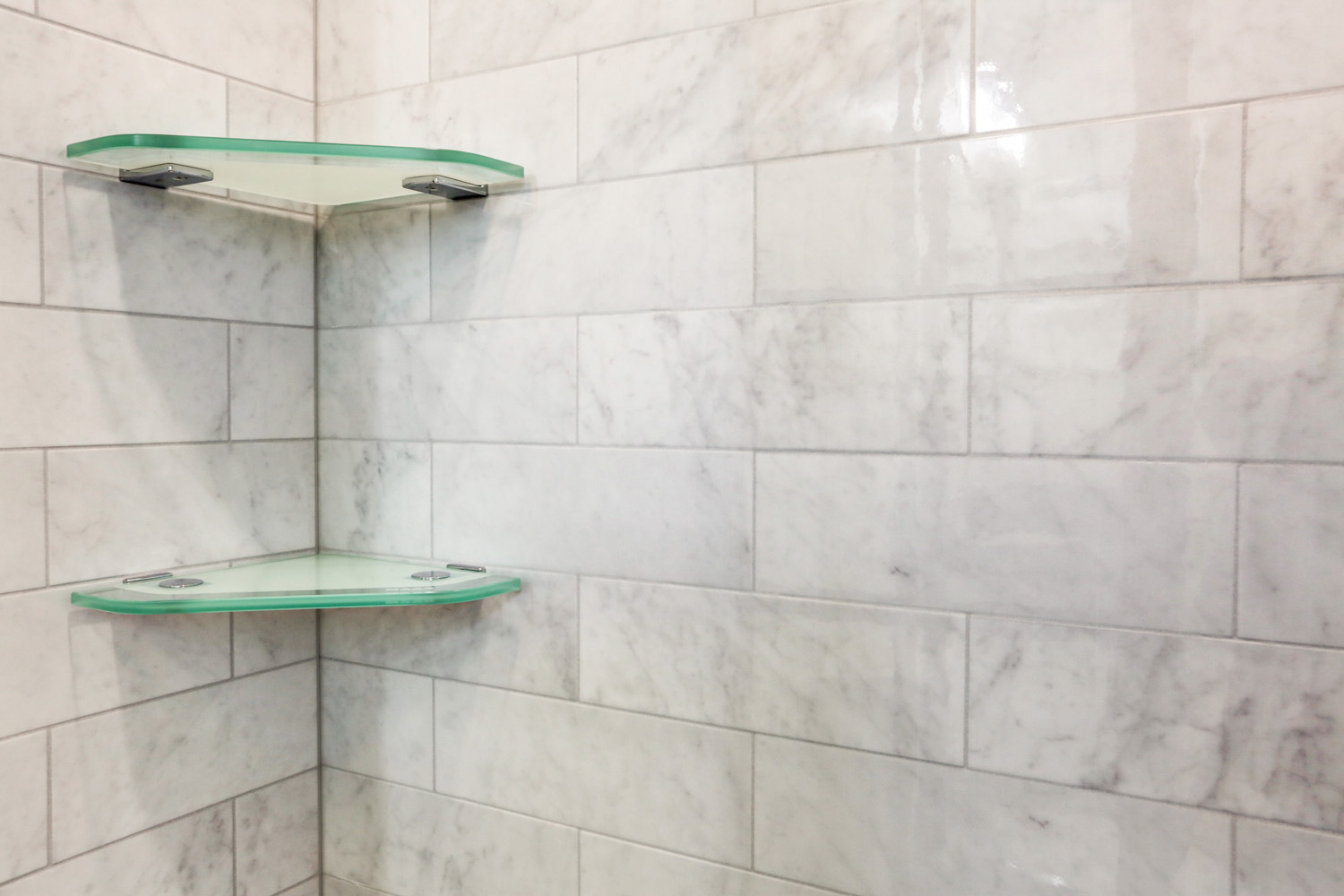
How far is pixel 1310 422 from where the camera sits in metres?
0.86

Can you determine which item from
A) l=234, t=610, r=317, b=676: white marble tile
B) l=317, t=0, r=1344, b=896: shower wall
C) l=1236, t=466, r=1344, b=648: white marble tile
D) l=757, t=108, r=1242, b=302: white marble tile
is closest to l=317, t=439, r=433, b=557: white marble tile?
l=317, t=0, r=1344, b=896: shower wall

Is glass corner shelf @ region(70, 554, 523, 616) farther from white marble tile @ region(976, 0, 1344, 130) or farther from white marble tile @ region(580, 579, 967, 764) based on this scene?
white marble tile @ region(976, 0, 1344, 130)

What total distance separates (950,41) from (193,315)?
1.05 meters

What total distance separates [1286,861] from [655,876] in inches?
27.7

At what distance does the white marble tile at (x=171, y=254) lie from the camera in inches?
45.2

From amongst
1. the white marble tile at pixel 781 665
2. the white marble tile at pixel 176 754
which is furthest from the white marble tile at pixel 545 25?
the white marble tile at pixel 176 754

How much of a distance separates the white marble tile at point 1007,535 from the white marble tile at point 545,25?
1.84ft

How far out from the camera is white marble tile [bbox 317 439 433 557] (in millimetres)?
1387

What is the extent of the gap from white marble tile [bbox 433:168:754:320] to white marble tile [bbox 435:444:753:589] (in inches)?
8.0

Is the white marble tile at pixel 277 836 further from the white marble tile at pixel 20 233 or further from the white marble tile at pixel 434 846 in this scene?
the white marble tile at pixel 20 233

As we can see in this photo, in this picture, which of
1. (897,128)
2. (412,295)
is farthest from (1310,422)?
(412,295)

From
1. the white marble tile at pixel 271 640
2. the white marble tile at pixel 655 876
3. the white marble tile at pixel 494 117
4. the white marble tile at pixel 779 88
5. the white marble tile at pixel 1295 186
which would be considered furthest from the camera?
the white marble tile at pixel 271 640

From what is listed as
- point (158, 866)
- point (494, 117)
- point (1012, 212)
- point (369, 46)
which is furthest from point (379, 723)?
point (1012, 212)

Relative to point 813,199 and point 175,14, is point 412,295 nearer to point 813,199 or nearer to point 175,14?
point 175,14
